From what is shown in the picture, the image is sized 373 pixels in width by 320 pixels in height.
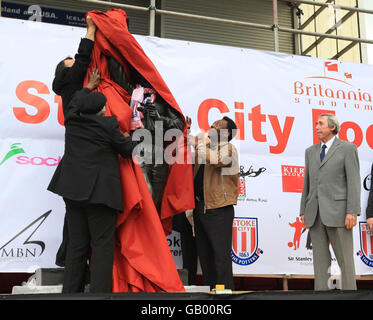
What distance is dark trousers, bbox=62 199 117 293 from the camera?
11.5 ft

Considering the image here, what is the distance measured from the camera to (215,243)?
14.8 feet

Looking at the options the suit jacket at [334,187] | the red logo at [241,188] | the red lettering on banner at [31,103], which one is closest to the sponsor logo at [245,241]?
the red logo at [241,188]

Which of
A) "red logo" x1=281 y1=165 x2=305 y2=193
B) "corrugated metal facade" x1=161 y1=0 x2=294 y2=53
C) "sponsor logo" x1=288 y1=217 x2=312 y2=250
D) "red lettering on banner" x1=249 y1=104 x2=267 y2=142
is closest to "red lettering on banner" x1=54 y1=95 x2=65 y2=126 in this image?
"red lettering on banner" x1=249 y1=104 x2=267 y2=142

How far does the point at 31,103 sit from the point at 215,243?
2210 millimetres

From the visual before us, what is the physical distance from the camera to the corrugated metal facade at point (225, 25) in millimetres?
9344

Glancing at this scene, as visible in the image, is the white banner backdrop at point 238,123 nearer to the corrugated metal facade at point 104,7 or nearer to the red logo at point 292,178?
the red logo at point 292,178

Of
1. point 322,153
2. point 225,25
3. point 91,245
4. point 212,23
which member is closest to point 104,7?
point 212,23

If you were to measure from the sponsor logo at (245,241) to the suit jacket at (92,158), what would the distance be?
190cm

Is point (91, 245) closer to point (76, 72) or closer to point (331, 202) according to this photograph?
point (76, 72)

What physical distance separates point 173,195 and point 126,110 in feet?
2.95

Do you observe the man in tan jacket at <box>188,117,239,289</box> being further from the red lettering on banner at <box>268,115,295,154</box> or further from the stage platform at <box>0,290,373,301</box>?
the stage platform at <box>0,290,373,301</box>
